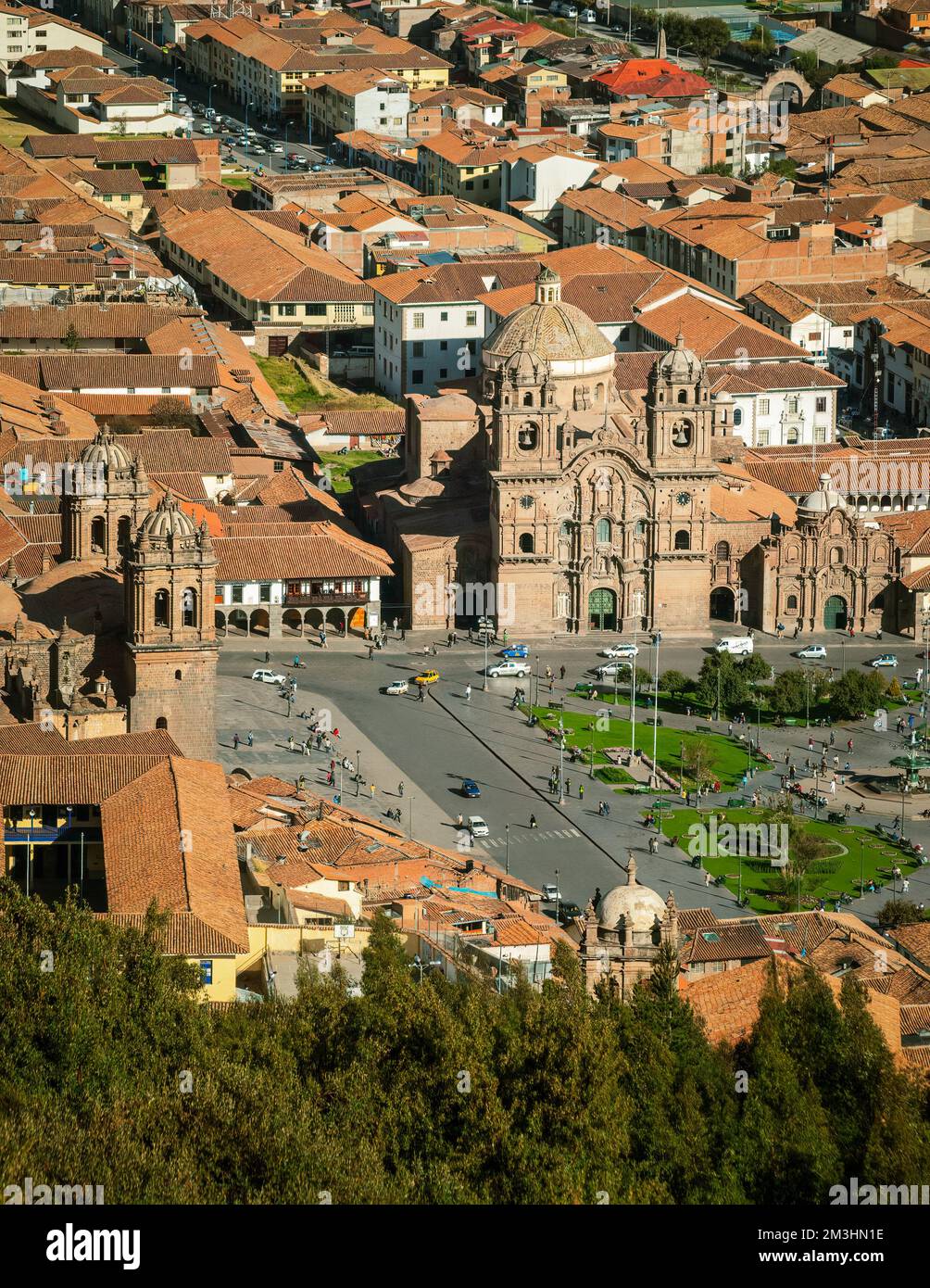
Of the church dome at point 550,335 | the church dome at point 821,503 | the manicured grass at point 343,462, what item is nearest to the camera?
the church dome at point 821,503

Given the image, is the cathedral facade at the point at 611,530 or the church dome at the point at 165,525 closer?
the church dome at the point at 165,525

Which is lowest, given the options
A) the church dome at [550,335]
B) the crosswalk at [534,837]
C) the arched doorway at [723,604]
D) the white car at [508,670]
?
the arched doorway at [723,604]

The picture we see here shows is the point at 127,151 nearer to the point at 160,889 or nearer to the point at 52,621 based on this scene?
the point at 52,621

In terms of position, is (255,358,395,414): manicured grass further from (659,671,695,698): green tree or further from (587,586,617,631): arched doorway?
(659,671,695,698): green tree

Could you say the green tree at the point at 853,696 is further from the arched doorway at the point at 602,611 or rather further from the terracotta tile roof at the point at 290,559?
the terracotta tile roof at the point at 290,559

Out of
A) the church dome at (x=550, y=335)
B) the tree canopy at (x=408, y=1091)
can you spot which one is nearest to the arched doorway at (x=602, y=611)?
the church dome at (x=550, y=335)

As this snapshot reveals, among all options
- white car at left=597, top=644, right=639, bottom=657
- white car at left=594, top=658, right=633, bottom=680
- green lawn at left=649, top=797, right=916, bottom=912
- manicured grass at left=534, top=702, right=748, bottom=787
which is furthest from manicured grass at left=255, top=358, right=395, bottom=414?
green lawn at left=649, top=797, right=916, bottom=912
